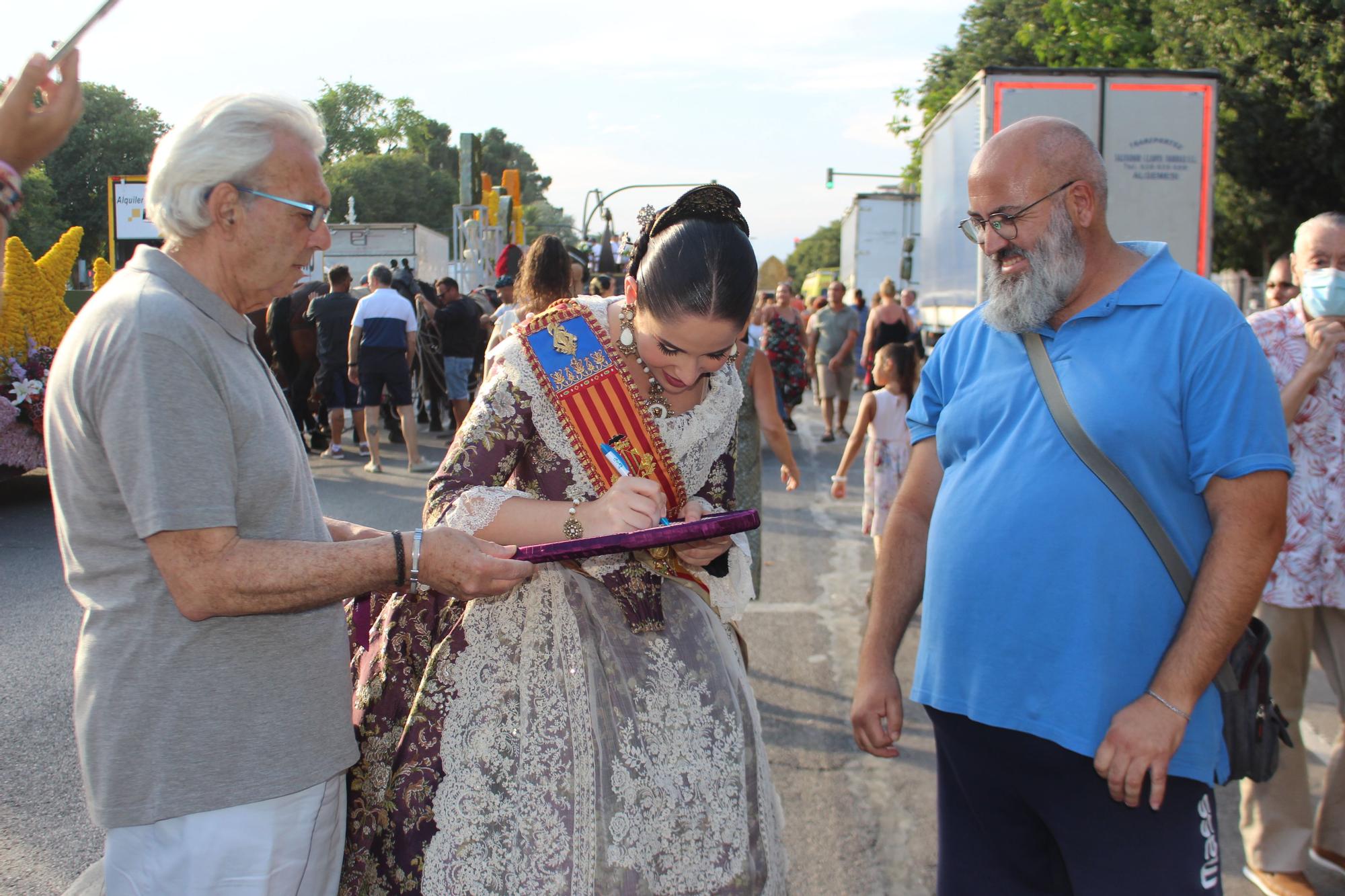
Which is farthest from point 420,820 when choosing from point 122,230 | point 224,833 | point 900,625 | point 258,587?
point 122,230

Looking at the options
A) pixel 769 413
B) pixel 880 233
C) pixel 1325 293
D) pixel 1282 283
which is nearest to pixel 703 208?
pixel 1325 293

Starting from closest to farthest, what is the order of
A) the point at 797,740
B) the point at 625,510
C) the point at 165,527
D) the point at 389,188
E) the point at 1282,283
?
the point at 165,527
the point at 625,510
the point at 797,740
the point at 1282,283
the point at 389,188

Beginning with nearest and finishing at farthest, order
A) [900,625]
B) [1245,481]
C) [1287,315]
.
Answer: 1. [1245,481]
2. [900,625]
3. [1287,315]

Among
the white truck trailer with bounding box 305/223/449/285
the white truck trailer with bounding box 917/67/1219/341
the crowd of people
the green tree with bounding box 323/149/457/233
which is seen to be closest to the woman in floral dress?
the white truck trailer with bounding box 917/67/1219/341

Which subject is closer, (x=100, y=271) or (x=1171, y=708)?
(x=1171, y=708)

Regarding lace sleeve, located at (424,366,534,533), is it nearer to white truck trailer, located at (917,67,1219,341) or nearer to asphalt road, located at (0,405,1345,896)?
asphalt road, located at (0,405,1345,896)

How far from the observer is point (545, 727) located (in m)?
2.17

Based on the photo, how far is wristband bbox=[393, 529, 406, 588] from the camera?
5.89ft

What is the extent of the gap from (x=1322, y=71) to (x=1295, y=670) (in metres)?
18.6

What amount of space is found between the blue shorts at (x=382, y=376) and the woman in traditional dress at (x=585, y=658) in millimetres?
8251

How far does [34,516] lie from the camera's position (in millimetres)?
8438

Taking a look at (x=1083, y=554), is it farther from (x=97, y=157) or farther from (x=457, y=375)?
(x=97, y=157)

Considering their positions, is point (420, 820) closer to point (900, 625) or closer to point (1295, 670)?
point (900, 625)

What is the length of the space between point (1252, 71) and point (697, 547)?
21.1 meters
